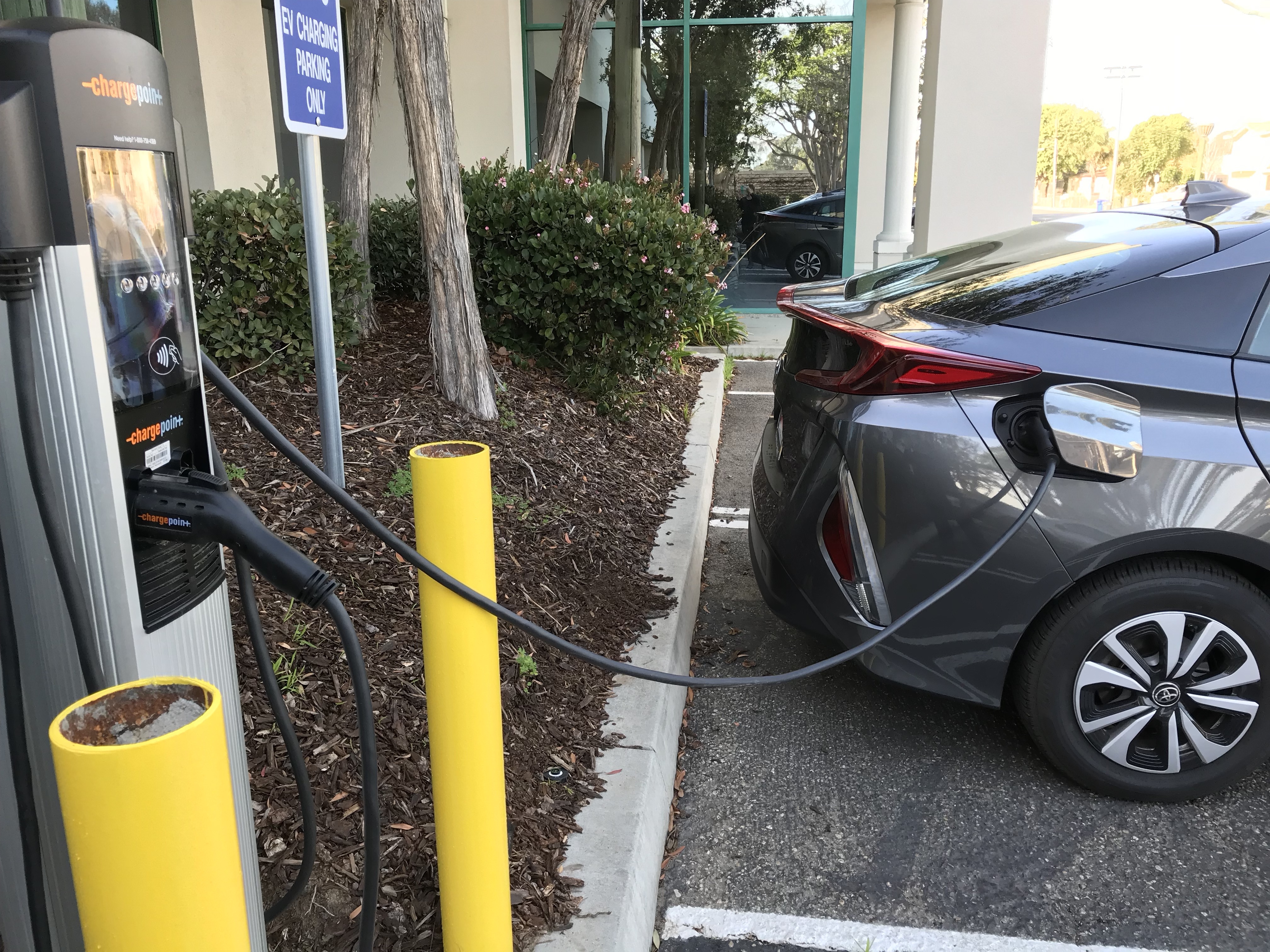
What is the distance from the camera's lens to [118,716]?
1.11 metres

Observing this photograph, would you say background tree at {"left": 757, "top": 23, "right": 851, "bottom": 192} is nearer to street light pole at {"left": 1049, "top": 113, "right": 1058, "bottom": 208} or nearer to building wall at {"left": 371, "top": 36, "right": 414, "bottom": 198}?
building wall at {"left": 371, "top": 36, "right": 414, "bottom": 198}

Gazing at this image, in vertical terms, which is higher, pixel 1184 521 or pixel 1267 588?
pixel 1184 521

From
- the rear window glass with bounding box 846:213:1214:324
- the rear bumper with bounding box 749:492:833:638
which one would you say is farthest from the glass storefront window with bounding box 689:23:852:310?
the rear bumper with bounding box 749:492:833:638

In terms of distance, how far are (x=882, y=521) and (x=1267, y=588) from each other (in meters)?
1.12

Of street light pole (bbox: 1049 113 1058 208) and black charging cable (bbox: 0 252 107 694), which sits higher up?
street light pole (bbox: 1049 113 1058 208)

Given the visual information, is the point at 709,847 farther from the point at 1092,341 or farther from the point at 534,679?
the point at 1092,341

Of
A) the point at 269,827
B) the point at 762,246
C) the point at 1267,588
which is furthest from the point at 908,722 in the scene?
the point at 762,246

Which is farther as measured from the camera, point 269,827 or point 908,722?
point 908,722

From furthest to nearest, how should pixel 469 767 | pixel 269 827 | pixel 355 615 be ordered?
pixel 355 615 < pixel 269 827 < pixel 469 767

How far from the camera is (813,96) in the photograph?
1271 centimetres

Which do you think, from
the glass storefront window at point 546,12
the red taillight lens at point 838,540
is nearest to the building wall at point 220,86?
the glass storefront window at point 546,12

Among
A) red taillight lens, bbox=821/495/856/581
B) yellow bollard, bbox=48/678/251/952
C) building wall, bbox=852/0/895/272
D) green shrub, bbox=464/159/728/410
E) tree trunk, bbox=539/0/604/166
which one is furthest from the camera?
building wall, bbox=852/0/895/272

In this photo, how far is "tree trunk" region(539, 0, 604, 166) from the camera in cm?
695

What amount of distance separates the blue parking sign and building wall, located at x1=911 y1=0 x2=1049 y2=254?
8.89 m
